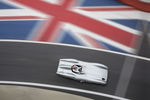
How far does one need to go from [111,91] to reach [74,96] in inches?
70.5

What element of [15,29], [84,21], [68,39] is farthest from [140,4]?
[15,29]

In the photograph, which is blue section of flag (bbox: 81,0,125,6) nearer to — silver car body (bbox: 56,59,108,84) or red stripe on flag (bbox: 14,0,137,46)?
red stripe on flag (bbox: 14,0,137,46)

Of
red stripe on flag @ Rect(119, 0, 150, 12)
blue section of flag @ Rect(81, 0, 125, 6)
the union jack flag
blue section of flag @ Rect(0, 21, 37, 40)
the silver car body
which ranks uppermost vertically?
red stripe on flag @ Rect(119, 0, 150, 12)

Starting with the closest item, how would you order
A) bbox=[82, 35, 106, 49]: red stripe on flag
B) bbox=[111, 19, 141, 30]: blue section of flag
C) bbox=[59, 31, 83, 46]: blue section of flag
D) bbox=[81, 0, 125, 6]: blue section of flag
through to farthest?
1. bbox=[82, 35, 106, 49]: red stripe on flag
2. bbox=[59, 31, 83, 46]: blue section of flag
3. bbox=[111, 19, 141, 30]: blue section of flag
4. bbox=[81, 0, 125, 6]: blue section of flag

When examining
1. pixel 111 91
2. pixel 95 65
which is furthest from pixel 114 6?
pixel 111 91

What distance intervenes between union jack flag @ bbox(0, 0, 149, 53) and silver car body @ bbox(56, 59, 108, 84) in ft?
5.73

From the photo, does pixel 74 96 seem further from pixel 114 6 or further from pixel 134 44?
pixel 114 6

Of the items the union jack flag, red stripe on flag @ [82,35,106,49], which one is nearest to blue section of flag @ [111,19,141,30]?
the union jack flag

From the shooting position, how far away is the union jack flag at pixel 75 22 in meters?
15.9

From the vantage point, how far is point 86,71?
13.8 metres

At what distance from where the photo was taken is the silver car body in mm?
13586

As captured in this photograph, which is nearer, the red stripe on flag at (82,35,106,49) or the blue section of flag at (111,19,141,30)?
the red stripe on flag at (82,35,106,49)

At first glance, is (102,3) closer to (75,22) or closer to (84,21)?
(84,21)

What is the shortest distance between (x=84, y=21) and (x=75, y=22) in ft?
1.79
